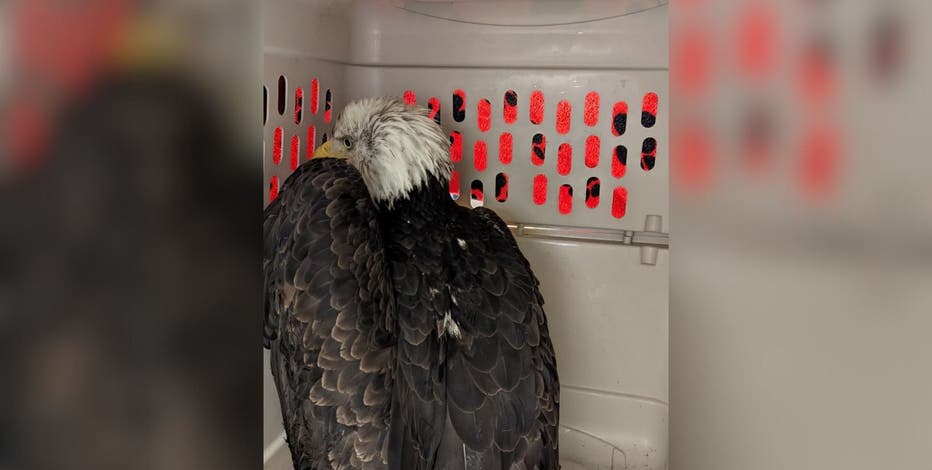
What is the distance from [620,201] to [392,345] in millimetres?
557

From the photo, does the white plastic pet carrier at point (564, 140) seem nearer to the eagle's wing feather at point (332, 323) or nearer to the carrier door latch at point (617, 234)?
the carrier door latch at point (617, 234)

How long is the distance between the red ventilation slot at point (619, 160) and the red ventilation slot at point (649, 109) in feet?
0.20

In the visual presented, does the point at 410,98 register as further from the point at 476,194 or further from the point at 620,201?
the point at 620,201

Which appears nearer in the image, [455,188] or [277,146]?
[277,146]

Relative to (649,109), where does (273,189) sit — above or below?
below

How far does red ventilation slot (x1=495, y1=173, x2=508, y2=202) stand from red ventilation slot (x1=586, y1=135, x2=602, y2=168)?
6.5 inches

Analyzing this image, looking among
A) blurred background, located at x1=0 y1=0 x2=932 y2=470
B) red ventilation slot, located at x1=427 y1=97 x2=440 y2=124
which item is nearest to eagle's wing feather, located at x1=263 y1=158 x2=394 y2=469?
red ventilation slot, located at x1=427 y1=97 x2=440 y2=124

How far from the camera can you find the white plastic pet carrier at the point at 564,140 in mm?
1187

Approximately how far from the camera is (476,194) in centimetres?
137
